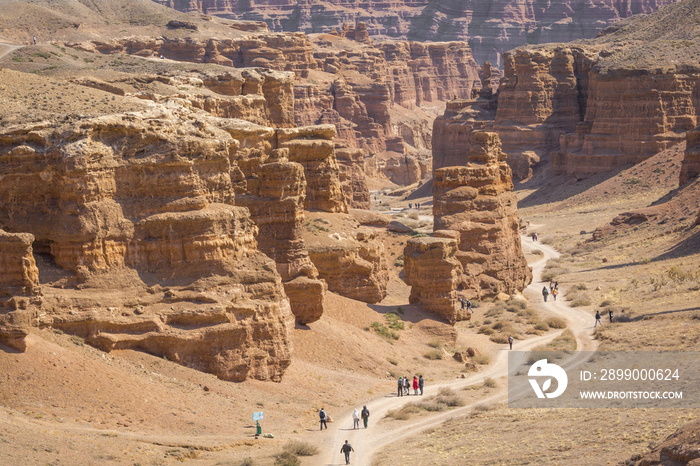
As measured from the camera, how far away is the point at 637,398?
28750 mm

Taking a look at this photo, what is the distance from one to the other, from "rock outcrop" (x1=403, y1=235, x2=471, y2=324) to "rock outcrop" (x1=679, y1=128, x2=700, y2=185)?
1283 inches

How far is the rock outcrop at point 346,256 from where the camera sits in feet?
135

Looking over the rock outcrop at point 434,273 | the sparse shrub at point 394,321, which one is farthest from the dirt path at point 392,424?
the sparse shrub at point 394,321

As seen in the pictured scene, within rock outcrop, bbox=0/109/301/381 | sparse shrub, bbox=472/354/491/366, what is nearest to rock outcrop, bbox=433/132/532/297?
sparse shrub, bbox=472/354/491/366

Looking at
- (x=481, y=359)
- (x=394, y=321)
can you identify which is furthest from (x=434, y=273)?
(x=481, y=359)

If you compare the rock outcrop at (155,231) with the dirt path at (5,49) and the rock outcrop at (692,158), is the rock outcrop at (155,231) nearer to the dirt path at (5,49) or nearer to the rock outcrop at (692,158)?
the dirt path at (5,49)

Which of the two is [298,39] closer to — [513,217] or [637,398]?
[513,217]

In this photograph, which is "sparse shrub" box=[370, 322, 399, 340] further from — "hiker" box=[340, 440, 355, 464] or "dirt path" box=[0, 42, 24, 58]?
"dirt path" box=[0, 42, 24, 58]

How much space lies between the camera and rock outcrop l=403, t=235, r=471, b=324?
137 ft

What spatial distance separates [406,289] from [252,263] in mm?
20469

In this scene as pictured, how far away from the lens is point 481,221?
163 ft

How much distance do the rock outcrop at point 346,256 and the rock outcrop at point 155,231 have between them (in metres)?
10.1

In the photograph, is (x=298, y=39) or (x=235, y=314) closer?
(x=235, y=314)

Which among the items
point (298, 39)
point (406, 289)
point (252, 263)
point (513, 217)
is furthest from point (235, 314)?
point (298, 39)
